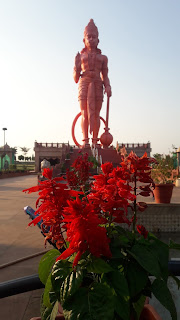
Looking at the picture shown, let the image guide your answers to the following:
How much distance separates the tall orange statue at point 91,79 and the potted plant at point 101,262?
22725 mm

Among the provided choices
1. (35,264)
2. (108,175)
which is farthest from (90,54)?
(108,175)

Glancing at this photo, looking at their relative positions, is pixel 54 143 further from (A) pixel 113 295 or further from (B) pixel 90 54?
(A) pixel 113 295

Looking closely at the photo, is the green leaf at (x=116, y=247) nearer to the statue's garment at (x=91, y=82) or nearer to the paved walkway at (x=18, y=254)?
the paved walkway at (x=18, y=254)

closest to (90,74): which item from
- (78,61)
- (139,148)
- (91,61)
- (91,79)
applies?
(91,79)


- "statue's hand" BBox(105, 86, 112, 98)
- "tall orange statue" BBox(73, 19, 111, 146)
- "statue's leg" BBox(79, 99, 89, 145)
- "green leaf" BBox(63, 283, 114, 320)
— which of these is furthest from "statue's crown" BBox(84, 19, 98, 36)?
"green leaf" BBox(63, 283, 114, 320)

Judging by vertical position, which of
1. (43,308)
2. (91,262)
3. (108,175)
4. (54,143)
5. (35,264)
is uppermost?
(54,143)

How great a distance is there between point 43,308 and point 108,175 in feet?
2.19

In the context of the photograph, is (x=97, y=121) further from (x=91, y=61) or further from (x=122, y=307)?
(x=122, y=307)

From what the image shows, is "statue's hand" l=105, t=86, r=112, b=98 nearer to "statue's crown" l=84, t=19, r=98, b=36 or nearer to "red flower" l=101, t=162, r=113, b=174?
"statue's crown" l=84, t=19, r=98, b=36

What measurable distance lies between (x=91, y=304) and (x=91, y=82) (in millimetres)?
23660

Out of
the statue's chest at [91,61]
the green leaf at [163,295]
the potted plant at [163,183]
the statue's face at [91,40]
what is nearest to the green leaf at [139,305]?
the green leaf at [163,295]

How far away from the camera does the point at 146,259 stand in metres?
1.07

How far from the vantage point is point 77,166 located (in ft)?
6.94

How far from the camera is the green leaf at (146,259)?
3.42ft
